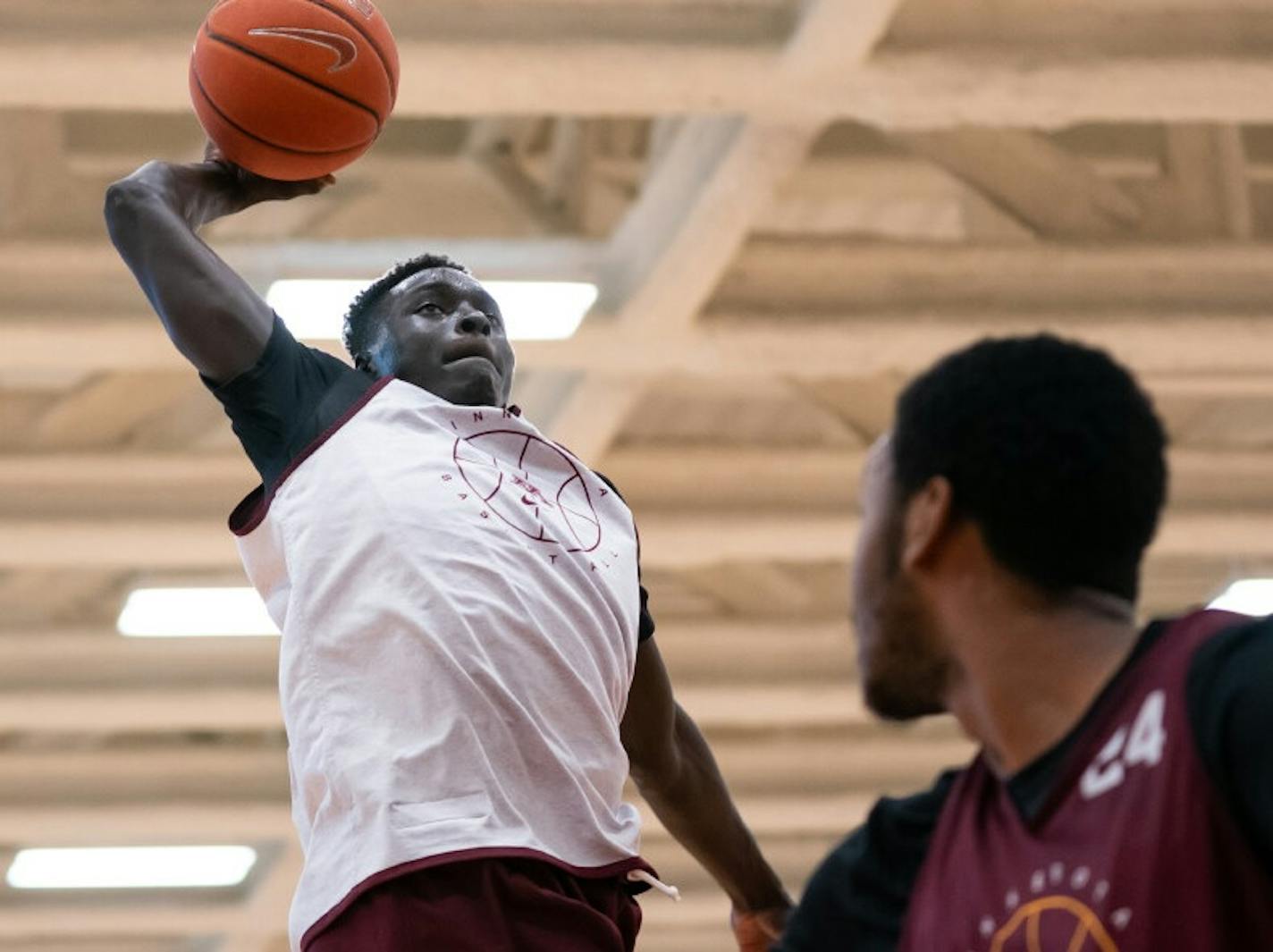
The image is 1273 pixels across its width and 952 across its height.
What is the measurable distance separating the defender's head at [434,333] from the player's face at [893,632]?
55.7 inches

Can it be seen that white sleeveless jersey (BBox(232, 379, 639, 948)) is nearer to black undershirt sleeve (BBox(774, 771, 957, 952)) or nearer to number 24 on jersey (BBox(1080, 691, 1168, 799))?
black undershirt sleeve (BBox(774, 771, 957, 952))

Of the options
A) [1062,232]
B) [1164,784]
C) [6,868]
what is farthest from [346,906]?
[6,868]

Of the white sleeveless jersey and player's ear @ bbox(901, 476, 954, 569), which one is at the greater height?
player's ear @ bbox(901, 476, 954, 569)

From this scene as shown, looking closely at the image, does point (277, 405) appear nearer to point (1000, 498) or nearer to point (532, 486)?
point (532, 486)

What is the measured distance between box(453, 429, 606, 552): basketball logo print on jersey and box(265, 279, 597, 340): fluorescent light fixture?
3.88 meters

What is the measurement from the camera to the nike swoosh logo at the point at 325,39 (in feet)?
11.6

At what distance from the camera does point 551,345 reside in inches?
306

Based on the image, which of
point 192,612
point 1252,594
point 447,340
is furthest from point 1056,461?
point 192,612

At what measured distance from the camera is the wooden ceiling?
636 centimetres

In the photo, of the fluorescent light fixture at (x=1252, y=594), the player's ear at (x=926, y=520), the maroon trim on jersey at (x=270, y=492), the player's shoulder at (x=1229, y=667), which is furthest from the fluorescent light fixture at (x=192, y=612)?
the player's shoulder at (x=1229, y=667)

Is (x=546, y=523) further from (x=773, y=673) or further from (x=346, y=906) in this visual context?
(x=773, y=673)

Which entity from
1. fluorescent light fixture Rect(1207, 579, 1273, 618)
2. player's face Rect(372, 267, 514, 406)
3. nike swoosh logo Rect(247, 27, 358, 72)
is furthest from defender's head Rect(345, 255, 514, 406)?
fluorescent light fixture Rect(1207, 579, 1273, 618)

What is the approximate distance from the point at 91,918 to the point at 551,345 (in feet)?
22.6

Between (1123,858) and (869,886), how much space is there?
0.37 m
